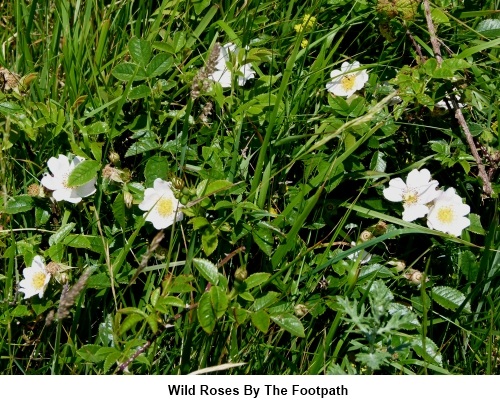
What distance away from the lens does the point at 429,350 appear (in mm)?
1975

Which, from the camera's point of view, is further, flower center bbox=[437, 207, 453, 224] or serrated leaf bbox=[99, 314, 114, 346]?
→ flower center bbox=[437, 207, 453, 224]

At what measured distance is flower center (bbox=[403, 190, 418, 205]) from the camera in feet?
6.97

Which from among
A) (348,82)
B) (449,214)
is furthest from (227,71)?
(449,214)

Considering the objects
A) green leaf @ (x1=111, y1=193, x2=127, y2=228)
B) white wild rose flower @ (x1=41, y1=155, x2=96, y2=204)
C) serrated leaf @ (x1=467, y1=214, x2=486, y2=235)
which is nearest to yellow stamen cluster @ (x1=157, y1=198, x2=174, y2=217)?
green leaf @ (x1=111, y1=193, x2=127, y2=228)

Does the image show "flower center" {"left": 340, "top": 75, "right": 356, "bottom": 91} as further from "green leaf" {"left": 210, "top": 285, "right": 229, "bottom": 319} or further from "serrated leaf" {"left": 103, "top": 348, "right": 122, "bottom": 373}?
"serrated leaf" {"left": 103, "top": 348, "right": 122, "bottom": 373}

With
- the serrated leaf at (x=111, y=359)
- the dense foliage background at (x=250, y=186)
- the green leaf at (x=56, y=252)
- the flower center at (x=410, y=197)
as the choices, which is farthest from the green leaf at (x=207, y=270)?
the flower center at (x=410, y=197)

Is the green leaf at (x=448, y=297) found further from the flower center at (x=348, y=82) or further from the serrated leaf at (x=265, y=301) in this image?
the flower center at (x=348, y=82)

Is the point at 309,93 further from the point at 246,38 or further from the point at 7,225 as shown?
the point at 7,225

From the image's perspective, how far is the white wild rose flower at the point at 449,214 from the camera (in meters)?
2.08

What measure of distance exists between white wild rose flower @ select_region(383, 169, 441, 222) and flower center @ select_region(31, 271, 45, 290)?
0.98 metres

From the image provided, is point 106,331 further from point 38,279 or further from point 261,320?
point 261,320

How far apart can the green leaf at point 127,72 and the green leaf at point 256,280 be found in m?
0.70

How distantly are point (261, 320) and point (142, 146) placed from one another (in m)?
0.64

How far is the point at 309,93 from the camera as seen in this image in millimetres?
2285
